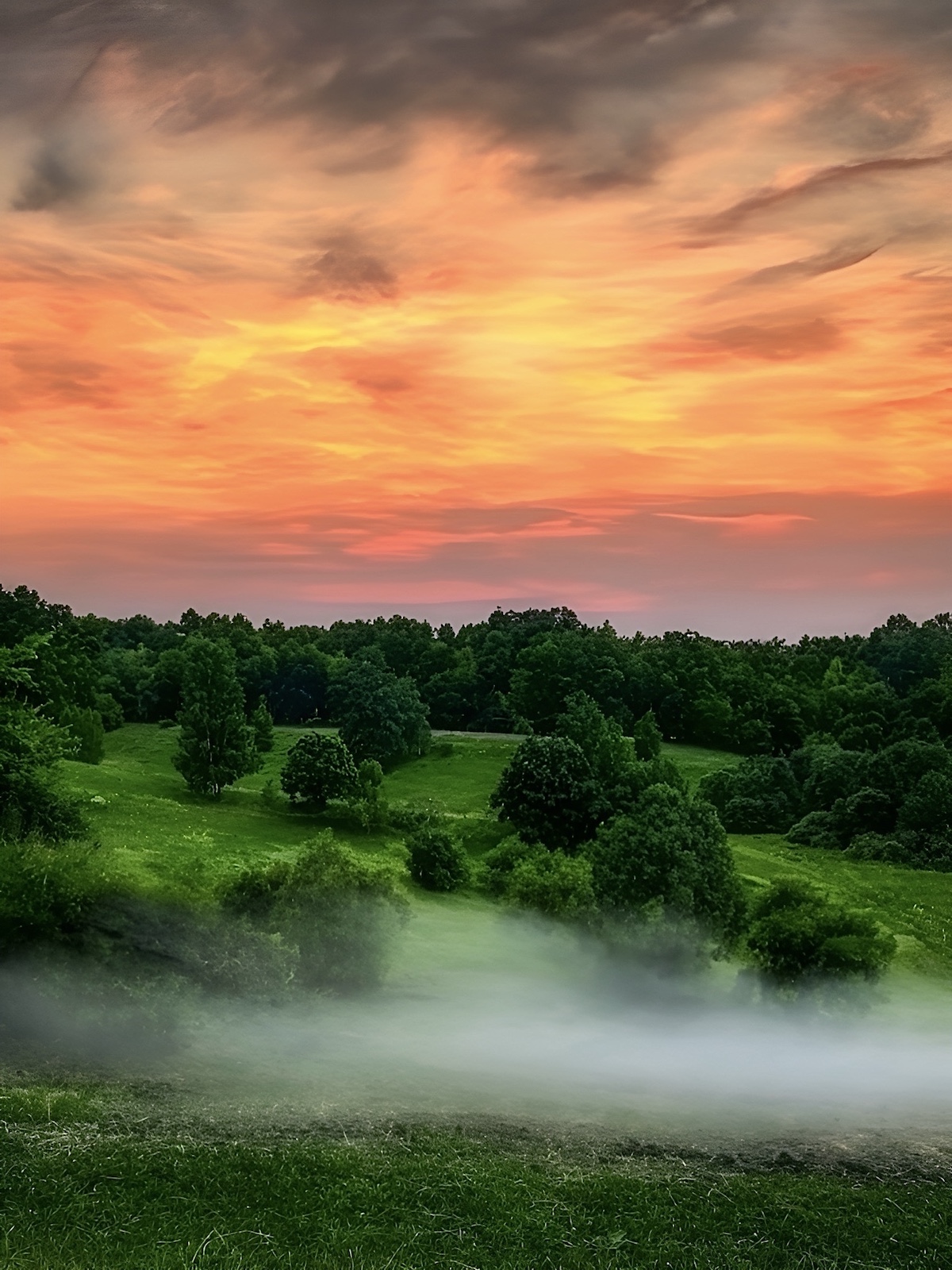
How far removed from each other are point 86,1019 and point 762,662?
108 meters

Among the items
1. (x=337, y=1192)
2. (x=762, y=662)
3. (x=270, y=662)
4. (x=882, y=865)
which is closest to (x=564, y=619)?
(x=762, y=662)

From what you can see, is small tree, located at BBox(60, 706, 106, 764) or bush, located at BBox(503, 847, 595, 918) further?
small tree, located at BBox(60, 706, 106, 764)

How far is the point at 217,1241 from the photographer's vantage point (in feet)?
67.5

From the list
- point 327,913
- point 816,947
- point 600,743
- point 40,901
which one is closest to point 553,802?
point 600,743

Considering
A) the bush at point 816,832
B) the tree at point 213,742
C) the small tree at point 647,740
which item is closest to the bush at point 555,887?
the tree at point 213,742

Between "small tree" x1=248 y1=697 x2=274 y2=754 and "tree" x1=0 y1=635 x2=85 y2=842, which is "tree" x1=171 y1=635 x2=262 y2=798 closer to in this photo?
"small tree" x1=248 y1=697 x2=274 y2=754

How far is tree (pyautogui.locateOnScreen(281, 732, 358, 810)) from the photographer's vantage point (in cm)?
7031

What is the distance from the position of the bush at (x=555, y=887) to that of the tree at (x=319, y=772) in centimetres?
2032

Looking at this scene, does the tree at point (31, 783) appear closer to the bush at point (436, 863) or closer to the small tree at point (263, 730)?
the bush at point (436, 863)

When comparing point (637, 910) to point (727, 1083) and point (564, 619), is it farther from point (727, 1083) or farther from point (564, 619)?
point (564, 619)

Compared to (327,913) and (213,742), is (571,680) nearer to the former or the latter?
(213,742)

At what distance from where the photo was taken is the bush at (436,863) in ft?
180

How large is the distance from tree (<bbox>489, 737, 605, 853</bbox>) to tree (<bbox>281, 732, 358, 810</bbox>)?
1144 centimetres

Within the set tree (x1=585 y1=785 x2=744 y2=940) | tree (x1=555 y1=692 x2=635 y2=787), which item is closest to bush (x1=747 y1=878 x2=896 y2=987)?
tree (x1=585 y1=785 x2=744 y2=940)
